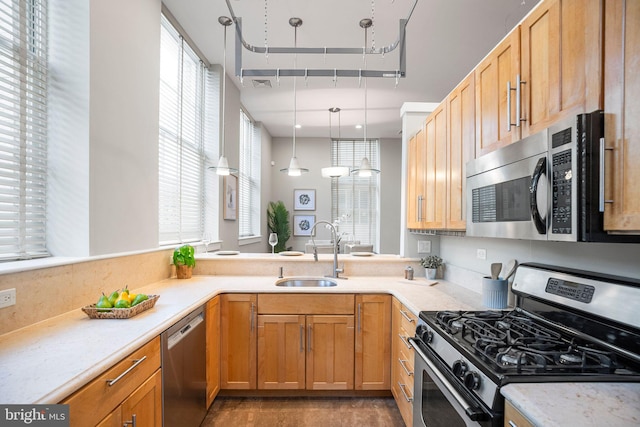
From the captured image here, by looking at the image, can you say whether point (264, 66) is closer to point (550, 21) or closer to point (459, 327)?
point (550, 21)

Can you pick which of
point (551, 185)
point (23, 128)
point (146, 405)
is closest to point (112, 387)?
point (146, 405)

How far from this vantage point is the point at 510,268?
77.5 inches

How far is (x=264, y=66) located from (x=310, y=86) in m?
0.82

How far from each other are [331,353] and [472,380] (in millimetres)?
1549

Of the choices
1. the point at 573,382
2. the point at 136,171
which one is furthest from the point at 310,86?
the point at 573,382

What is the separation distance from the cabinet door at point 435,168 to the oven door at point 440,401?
106 cm

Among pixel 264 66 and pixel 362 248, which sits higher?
pixel 264 66

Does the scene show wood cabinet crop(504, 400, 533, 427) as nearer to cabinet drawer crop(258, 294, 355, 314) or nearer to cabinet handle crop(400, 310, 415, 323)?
cabinet handle crop(400, 310, 415, 323)

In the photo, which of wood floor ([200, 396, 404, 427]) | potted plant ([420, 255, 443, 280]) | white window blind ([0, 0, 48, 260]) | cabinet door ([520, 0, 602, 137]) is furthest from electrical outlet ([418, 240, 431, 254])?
white window blind ([0, 0, 48, 260])

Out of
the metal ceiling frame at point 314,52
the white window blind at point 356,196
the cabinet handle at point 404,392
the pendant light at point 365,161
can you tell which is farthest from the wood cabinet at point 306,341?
the white window blind at point 356,196

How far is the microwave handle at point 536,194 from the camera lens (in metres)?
1.22

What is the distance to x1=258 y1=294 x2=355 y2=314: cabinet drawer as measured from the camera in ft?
8.29

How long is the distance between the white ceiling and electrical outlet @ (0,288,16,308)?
259cm

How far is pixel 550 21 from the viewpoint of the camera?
1.28 meters
